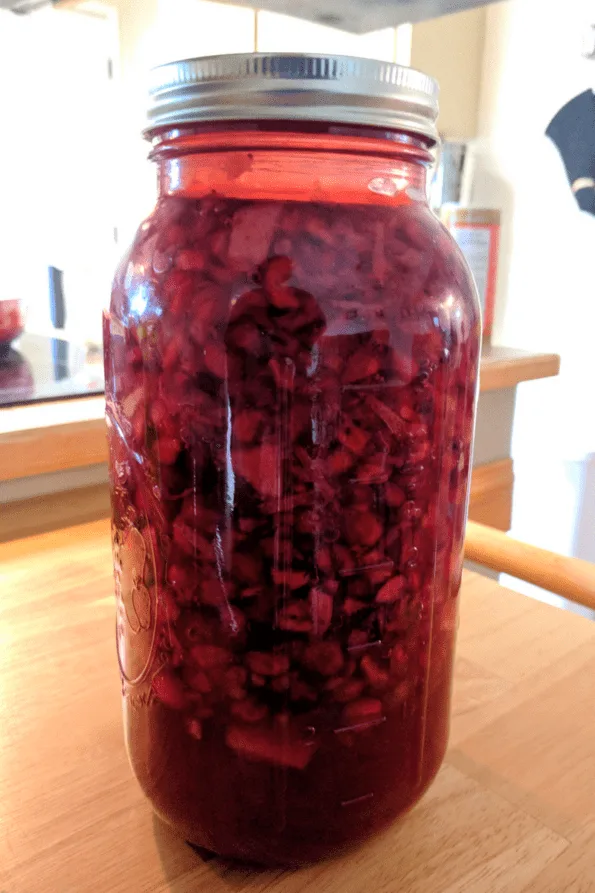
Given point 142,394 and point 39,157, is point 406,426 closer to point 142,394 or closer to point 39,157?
point 142,394

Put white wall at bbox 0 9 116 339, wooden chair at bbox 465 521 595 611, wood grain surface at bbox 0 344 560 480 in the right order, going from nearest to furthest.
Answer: wooden chair at bbox 465 521 595 611, wood grain surface at bbox 0 344 560 480, white wall at bbox 0 9 116 339

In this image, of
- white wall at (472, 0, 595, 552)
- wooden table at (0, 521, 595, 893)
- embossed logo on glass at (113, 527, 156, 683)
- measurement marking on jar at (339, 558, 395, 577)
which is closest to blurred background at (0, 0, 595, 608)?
white wall at (472, 0, 595, 552)

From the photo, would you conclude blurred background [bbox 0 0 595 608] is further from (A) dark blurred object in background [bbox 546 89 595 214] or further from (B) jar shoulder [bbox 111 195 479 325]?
(B) jar shoulder [bbox 111 195 479 325]

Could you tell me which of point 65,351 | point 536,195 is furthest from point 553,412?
point 65,351

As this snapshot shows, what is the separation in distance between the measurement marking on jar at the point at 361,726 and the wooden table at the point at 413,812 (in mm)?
77

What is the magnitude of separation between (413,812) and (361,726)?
93 millimetres

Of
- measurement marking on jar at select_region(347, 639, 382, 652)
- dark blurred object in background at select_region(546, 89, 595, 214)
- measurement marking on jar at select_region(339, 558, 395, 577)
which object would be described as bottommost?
measurement marking on jar at select_region(347, 639, 382, 652)

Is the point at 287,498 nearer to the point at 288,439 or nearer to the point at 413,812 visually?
the point at 288,439

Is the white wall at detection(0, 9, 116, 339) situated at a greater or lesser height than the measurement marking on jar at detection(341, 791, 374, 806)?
greater

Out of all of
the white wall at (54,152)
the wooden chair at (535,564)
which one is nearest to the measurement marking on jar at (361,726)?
the wooden chair at (535,564)

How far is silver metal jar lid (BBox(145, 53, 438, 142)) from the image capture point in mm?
310

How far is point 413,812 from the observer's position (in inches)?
16.7

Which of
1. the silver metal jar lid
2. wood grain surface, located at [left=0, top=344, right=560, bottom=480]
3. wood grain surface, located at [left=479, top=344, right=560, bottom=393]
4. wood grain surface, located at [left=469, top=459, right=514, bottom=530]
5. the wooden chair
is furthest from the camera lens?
wood grain surface, located at [left=469, top=459, right=514, bottom=530]

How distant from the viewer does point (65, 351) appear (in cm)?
133
